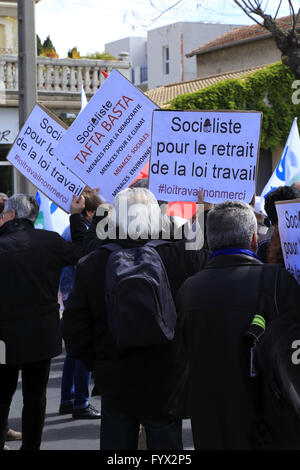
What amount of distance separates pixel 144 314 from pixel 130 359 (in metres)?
0.29

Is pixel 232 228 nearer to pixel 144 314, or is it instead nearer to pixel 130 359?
pixel 144 314

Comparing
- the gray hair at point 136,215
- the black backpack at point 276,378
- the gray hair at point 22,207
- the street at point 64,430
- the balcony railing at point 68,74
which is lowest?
the street at point 64,430

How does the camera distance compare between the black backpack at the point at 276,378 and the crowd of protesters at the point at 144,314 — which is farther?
the crowd of protesters at the point at 144,314

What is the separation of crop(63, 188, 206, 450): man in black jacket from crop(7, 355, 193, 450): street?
1.77 metres

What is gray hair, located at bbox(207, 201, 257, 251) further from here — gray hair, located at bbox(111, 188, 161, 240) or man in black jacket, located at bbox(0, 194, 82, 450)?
man in black jacket, located at bbox(0, 194, 82, 450)

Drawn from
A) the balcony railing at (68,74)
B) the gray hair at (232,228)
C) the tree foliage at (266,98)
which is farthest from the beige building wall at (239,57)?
the gray hair at (232,228)

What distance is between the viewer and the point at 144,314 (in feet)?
11.6

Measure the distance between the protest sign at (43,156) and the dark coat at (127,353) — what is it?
7.99 ft

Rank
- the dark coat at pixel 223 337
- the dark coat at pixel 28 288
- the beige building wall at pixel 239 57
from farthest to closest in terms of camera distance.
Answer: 1. the beige building wall at pixel 239 57
2. the dark coat at pixel 28 288
3. the dark coat at pixel 223 337

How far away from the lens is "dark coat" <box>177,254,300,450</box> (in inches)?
121

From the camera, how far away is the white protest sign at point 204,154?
5.04 meters

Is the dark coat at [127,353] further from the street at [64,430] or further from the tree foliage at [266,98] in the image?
the tree foliage at [266,98]

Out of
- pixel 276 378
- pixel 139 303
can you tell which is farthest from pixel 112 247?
pixel 276 378
